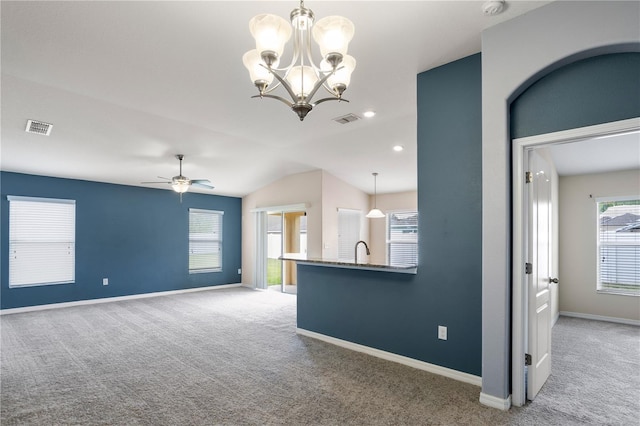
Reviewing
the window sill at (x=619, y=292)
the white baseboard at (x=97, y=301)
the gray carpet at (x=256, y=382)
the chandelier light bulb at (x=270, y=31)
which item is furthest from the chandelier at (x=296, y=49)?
the white baseboard at (x=97, y=301)

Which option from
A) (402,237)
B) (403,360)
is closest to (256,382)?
(403,360)

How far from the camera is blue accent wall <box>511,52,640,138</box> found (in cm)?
220

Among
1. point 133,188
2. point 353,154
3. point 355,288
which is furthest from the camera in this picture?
point 133,188

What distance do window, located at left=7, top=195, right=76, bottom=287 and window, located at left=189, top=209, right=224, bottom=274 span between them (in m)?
2.35

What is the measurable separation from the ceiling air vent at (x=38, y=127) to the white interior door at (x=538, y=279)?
5.45 meters

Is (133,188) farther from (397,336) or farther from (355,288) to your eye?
(397,336)

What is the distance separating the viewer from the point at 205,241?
27.7 ft

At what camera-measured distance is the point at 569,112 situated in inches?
96.2

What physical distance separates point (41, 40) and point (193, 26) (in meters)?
1.32

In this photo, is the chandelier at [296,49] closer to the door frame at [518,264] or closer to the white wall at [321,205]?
the door frame at [518,264]

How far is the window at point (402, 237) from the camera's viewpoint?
809 centimetres

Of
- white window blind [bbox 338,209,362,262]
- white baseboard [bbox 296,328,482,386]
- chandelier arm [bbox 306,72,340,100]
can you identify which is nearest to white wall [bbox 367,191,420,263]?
white window blind [bbox 338,209,362,262]

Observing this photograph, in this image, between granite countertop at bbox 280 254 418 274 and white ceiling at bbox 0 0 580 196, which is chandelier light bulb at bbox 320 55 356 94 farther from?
granite countertop at bbox 280 254 418 274

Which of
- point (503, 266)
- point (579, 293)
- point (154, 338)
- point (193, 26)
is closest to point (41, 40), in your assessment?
point (193, 26)
